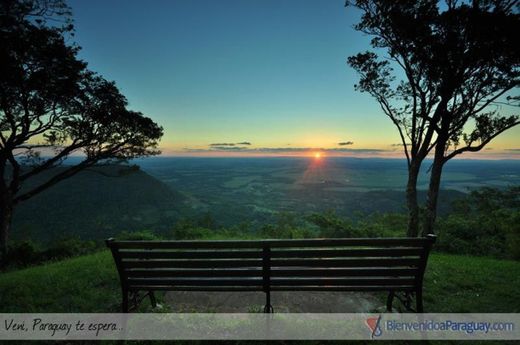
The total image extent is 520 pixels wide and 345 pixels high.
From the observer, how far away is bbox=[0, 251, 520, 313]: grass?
4727mm

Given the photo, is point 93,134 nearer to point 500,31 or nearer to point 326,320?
point 326,320

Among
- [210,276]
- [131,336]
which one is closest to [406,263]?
[210,276]

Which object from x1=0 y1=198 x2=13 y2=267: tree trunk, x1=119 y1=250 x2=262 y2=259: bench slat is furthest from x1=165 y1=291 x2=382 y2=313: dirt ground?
x1=0 y1=198 x2=13 y2=267: tree trunk

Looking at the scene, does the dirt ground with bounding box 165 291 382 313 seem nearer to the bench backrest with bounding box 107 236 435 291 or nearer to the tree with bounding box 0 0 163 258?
the bench backrest with bounding box 107 236 435 291

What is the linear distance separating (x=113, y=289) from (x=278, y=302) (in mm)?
3744

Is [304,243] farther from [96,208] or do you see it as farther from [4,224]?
[96,208]

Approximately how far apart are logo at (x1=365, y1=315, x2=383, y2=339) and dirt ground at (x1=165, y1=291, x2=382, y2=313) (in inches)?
13.5

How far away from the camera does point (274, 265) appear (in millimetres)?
3547

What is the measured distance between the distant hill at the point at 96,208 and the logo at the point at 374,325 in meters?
75.6

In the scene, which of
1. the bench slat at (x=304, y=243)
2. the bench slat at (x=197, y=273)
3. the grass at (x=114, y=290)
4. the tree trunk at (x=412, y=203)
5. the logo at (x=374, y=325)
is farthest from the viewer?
the tree trunk at (x=412, y=203)

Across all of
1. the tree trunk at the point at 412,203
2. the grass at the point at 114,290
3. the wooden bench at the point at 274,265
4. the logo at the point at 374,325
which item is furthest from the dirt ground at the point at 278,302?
the tree trunk at the point at 412,203

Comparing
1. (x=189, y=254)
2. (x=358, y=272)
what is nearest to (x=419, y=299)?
(x=358, y=272)

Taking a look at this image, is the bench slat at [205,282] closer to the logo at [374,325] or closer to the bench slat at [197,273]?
the bench slat at [197,273]

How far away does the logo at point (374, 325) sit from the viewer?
379cm
